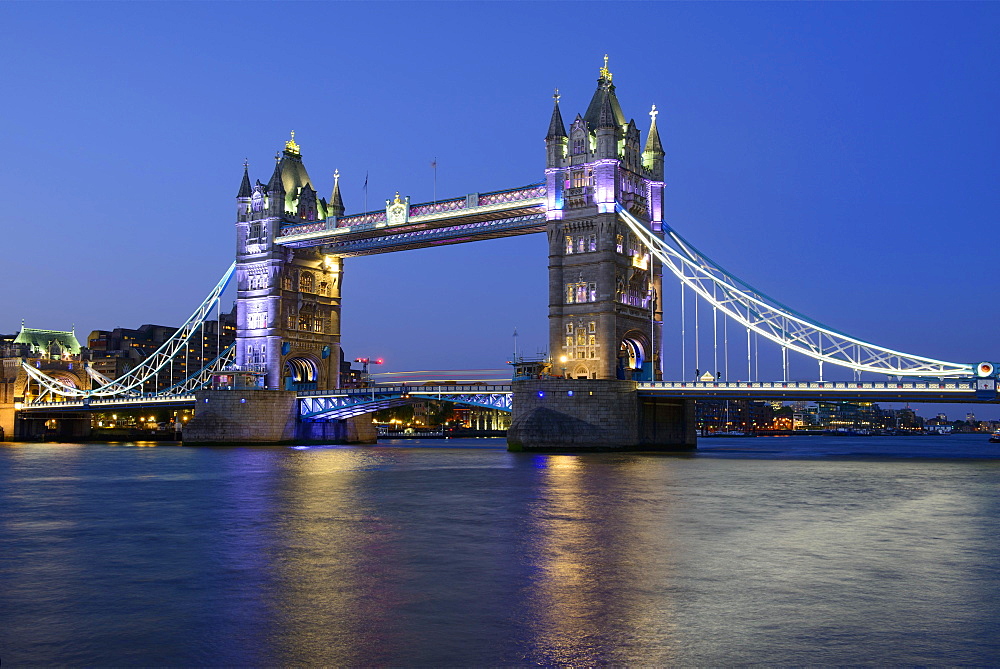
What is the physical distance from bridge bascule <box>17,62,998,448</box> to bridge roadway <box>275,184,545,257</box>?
0.36 ft

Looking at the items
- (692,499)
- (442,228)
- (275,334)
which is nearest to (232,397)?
(275,334)

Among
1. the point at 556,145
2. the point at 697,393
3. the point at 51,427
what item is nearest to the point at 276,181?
the point at 556,145

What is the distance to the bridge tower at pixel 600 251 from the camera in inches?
2334

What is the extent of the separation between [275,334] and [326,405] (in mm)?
7359

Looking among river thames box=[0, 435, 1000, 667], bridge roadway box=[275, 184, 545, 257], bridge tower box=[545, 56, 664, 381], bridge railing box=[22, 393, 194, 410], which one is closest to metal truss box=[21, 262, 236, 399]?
bridge railing box=[22, 393, 194, 410]

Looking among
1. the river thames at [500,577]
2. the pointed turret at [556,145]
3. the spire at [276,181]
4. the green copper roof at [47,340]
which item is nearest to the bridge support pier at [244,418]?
the spire at [276,181]

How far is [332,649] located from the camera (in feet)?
35.7

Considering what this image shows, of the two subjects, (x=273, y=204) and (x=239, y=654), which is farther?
(x=273, y=204)

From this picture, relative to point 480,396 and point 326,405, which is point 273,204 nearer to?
point 326,405

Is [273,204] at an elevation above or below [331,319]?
above

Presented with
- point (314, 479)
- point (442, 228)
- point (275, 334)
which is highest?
point (442, 228)

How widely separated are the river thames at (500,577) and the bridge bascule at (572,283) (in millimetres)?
22780

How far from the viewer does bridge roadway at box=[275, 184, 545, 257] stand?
63250mm

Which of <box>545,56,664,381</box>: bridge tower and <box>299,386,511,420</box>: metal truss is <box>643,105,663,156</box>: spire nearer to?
<box>545,56,664,381</box>: bridge tower
